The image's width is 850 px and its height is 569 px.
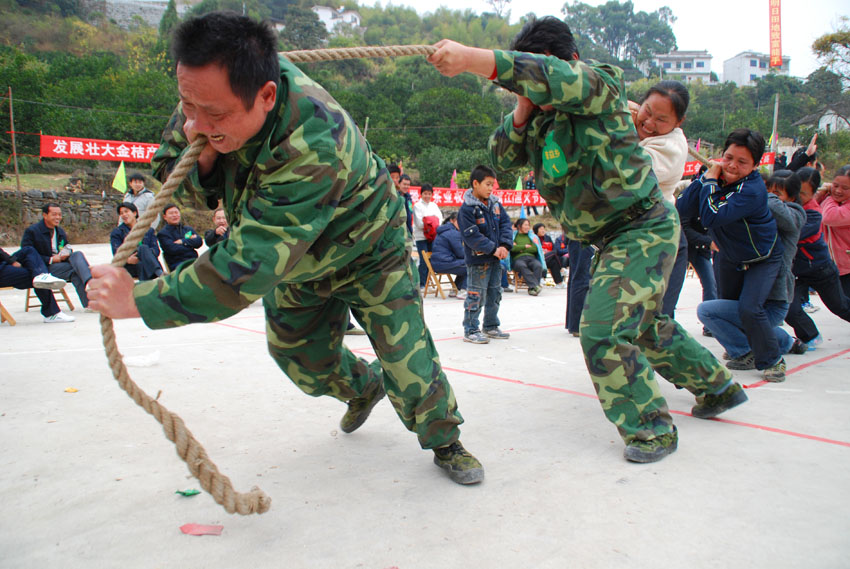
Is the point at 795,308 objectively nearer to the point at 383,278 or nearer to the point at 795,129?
the point at 383,278

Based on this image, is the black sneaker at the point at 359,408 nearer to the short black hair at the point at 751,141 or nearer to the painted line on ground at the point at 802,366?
the painted line on ground at the point at 802,366

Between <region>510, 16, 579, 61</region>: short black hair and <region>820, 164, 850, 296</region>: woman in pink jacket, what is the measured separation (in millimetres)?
3741

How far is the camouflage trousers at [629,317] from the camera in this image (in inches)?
99.3

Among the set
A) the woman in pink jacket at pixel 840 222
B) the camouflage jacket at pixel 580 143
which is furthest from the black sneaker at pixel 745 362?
the camouflage jacket at pixel 580 143

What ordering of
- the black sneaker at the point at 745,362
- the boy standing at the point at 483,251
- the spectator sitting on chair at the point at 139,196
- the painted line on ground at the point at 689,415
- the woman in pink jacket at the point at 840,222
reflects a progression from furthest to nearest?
the spectator sitting on chair at the point at 139,196, the boy standing at the point at 483,251, the woman in pink jacket at the point at 840,222, the black sneaker at the point at 745,362, the painted line on ground at the point at 689,415

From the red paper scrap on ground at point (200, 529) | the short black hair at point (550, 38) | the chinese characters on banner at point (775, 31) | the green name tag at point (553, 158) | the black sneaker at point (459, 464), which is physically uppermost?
the chinese characters on banner at point (775, 31)

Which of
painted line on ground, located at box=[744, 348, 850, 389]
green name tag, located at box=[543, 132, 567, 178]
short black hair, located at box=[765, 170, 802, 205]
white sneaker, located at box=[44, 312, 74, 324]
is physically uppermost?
green name tag, located at box=[543, 132, 567, 178]

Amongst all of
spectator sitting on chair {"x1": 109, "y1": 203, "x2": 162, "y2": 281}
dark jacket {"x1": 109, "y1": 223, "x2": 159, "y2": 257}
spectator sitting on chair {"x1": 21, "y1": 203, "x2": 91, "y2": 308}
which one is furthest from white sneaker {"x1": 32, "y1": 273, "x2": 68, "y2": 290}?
dark jacket {"x1": 109, "y1": 223, "x2": 159, "y2": 257}

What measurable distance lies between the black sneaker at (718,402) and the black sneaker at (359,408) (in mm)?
1610

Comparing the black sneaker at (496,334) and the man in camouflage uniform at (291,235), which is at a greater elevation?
the man in camouflage uniform at (291,235)

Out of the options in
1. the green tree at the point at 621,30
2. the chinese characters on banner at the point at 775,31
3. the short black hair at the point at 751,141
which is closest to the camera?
the short black hair at the point at 751,141

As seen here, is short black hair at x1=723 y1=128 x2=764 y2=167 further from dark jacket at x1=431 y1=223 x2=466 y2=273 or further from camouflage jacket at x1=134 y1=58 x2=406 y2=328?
dark jacket at x1=431 y1=223 x2=466 y2=273

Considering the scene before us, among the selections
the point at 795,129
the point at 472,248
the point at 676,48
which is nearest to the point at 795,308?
the point at 472,248

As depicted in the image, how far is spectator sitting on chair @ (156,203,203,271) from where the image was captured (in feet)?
25.6
